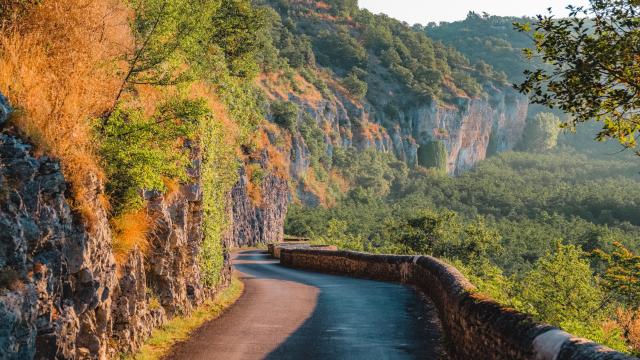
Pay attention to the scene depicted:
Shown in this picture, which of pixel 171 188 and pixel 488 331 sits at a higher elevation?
pixel 171 188

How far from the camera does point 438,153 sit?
143 metres

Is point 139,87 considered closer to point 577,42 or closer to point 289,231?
point 577,42

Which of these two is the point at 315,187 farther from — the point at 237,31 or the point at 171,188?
the point at 171,188

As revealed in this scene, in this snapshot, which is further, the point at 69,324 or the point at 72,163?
the point at 72,163

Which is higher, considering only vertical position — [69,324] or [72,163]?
[72,163]

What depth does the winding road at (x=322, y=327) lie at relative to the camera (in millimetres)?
11398

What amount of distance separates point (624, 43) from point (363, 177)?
111 metres

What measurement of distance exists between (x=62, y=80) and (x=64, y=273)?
3.14m

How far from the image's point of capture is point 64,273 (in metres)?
7.41

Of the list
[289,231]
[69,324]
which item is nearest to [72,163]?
[69,324]

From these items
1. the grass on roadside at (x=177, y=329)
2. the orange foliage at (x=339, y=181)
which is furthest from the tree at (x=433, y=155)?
the grass on roadside at (x=177, y=329)

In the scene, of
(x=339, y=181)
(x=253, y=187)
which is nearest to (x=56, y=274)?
(x=253, y=187)

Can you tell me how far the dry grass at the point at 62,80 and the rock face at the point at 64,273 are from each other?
31 centimetres

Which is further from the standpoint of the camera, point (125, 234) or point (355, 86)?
point (355, 86)
